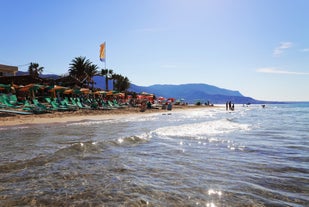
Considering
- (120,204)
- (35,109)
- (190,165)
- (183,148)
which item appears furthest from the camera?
(35,109)

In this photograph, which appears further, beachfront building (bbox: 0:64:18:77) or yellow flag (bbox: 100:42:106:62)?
yellow flag (bbox: 100:42:106:62)

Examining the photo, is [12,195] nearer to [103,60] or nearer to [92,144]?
[92,144]

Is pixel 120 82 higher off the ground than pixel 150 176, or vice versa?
pixel 120 82

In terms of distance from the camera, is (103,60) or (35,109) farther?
(103,60)

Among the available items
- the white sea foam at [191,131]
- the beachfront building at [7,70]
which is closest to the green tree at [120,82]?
the beachfront building at [7,70]

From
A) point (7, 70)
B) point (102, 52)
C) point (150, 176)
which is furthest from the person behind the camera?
point (102, 52)

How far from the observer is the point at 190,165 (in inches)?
189

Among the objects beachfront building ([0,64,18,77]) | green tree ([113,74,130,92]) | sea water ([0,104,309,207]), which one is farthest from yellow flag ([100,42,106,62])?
sea water ([0,104,309,207])

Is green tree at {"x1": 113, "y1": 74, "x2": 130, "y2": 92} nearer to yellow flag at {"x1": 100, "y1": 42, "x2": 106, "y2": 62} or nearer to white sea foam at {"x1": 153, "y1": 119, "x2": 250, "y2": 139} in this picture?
yellow flag at {"x1": 100, "y1": 42, "x2": 106, "y2": 62}

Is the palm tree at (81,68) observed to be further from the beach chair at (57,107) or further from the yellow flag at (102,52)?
the beach chair at (57,107)

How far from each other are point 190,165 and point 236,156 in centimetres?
155

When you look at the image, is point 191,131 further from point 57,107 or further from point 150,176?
point 57,107

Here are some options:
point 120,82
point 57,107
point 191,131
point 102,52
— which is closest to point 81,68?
point 102,52

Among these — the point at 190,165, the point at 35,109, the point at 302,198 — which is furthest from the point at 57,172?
the point at 35,109
